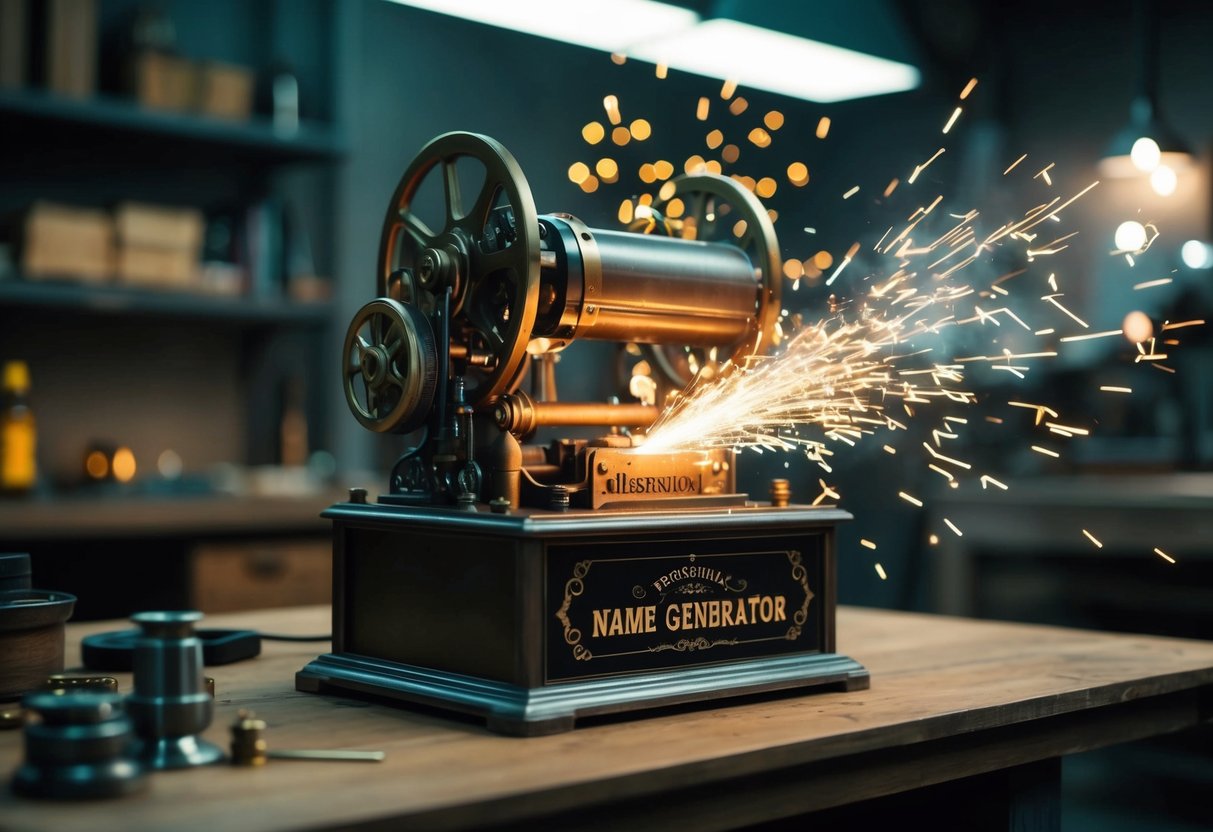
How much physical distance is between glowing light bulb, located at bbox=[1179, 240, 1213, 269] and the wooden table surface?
3512mm

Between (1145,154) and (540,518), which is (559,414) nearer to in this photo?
(540,518)

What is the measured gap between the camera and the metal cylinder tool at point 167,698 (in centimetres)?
93

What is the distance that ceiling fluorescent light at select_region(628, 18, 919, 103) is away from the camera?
2496 millimetres

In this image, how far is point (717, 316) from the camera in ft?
4.63

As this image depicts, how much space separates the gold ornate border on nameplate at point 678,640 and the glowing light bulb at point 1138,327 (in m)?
4.02

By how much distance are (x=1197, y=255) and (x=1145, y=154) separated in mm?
990

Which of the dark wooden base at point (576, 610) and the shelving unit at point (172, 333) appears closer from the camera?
the dark wooden base at point (576, 610)

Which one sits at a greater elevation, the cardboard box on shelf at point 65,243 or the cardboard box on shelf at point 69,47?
the cardboard box on shelf at point 69,47

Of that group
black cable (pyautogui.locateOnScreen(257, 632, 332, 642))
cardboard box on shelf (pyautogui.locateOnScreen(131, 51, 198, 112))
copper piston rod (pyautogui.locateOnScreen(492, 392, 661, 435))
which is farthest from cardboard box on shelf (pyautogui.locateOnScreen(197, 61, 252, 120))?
copper piston rod (pyautogui.locateOnScreen(492, 392, 661, 435))

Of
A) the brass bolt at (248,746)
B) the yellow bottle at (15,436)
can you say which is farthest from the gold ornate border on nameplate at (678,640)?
the yellow bottle at (15,436)

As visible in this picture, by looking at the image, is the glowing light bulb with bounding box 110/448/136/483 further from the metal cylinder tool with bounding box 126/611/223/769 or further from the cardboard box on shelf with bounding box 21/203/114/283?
the metal cylinder tool with bounding box 126/611/223/769

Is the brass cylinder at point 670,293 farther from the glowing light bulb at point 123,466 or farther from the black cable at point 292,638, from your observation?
the glowing light bulb at point 123,466

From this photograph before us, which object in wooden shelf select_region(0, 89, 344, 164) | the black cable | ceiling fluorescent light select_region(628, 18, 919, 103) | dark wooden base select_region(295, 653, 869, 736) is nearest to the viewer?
dark wooden base select_region(295, 653, 869, 736)

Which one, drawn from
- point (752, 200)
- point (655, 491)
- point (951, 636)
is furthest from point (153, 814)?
point (951, 636)
